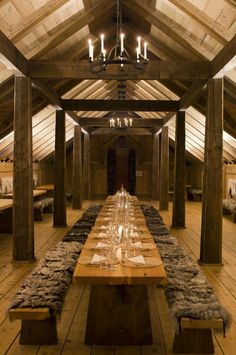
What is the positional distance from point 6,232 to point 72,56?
13.0 ft

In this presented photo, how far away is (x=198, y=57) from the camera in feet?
19.6

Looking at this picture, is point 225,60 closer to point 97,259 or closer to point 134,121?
point 97,259

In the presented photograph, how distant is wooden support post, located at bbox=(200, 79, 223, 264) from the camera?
5.72 metres

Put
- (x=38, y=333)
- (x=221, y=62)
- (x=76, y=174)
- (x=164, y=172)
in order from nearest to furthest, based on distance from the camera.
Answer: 1. (x=38, y=333)
2. (x=221, y=62)
3. (x=164, y=172)
4. (x=76, y=174)

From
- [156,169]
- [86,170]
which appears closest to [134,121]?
[156,169]

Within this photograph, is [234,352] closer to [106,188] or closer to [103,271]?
[103,271]

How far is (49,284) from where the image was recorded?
139 inches

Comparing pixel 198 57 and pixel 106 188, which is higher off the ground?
pixel 198 57

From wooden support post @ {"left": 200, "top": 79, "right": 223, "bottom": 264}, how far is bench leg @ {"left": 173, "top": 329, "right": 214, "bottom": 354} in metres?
2.77

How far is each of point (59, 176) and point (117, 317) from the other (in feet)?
20.2

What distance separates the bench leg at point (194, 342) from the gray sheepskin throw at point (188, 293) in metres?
0.23

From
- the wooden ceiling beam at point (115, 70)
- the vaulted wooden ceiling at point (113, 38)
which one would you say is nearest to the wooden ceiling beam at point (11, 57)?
the vaulted wooden ceiling at point (113, 38)

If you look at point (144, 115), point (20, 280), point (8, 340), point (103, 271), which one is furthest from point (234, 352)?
point (144, 115)

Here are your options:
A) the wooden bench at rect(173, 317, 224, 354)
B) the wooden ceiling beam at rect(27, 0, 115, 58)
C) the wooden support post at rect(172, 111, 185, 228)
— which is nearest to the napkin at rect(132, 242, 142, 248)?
the wooden bench at rect(173, 317, 224, 354)
